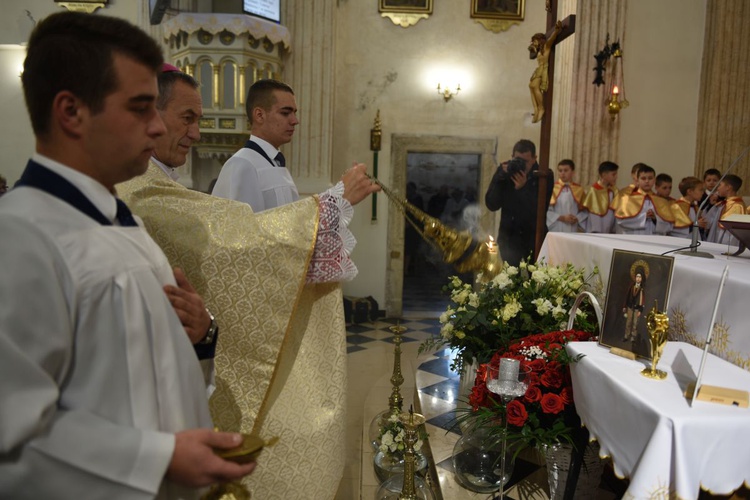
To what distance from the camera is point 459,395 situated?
3.91m

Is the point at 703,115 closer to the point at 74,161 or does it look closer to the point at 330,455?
the point at 330,455

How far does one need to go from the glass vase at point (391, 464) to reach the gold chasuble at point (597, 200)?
15.3 feet

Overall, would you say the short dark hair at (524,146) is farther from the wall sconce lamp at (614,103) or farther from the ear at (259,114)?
the ear at (259,114)

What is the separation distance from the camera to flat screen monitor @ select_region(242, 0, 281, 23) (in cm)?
669

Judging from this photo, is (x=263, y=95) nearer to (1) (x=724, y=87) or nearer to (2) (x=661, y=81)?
(2) (x=661, y=81)

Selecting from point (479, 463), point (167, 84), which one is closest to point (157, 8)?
point (167, 84)

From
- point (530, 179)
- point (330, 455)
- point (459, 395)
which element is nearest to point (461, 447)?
point (330, 455)

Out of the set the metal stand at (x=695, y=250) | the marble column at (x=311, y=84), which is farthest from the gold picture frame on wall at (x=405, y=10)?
the metal stand at (x=695, y=250)

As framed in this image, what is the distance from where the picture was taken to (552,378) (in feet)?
6.97

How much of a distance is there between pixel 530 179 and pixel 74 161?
5.87 meters

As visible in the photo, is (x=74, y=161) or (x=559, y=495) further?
(x=559, y=495)

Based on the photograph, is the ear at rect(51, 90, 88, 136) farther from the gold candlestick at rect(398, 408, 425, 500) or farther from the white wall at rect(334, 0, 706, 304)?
the white wall at rect(334, 0, 706, 304)

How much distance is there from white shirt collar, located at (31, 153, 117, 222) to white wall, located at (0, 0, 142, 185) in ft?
26.7

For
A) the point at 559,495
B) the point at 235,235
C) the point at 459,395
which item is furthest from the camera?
the point at 459,395
